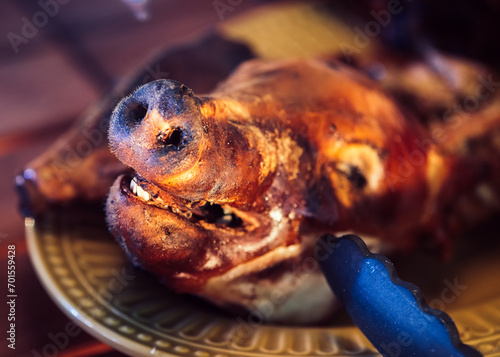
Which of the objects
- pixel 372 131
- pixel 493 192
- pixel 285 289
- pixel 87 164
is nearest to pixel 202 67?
pixel 87 164

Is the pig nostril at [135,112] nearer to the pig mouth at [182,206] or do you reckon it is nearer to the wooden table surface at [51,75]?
the pig mouth at [182,206]

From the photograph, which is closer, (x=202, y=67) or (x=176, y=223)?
(x=176, y=223)

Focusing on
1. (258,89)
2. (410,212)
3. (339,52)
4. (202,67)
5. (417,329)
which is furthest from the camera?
(339,52)

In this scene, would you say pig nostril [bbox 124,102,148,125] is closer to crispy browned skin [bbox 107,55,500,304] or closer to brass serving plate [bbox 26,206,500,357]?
crispy browned skin [bbox 107,55,500,304]

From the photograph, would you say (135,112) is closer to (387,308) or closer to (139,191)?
(139,191)

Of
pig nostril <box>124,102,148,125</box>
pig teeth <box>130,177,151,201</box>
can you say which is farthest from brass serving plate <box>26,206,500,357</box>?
pig nostril <box>124,102,148,125</box>

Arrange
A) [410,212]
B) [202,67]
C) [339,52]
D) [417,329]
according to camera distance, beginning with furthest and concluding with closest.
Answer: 1. [339,52]
2. [202,67]
3. [410,212]
4. [417,329]

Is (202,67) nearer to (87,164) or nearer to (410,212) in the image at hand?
(87,164)

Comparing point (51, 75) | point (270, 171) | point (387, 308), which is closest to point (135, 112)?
point (270, 171)
